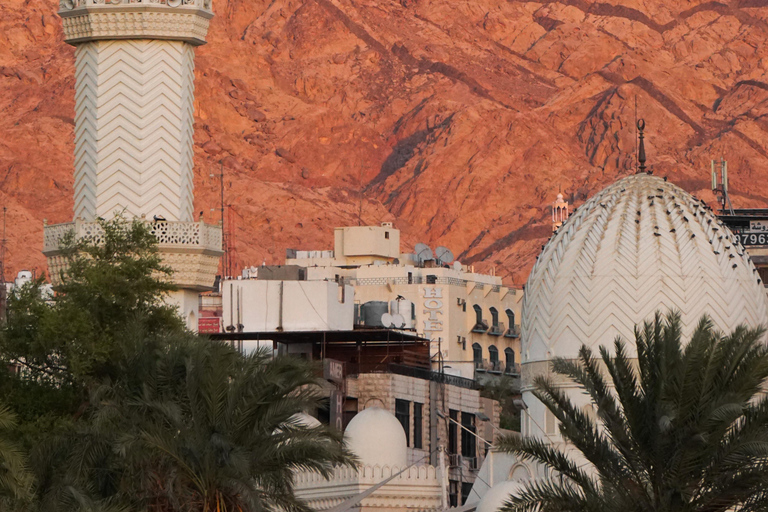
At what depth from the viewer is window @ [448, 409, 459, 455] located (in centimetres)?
4492

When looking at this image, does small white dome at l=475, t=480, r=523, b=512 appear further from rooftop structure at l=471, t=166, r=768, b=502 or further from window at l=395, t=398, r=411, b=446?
window at l=395, t=398, r=411, b=446

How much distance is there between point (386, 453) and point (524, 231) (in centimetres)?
8077

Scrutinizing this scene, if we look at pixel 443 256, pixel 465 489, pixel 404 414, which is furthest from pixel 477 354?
pixel 404 414

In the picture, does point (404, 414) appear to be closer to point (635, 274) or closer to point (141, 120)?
point (141, 120)

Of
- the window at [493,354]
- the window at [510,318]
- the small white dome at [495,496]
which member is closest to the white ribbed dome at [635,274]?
the small white dome at [495,496]

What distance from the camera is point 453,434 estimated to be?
4541 centimetres

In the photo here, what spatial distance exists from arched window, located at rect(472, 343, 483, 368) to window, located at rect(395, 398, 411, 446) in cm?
3471

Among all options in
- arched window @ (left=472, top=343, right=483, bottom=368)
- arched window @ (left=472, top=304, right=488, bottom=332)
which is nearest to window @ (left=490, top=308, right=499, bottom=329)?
arched window @ (left=472, top=304, right=488, bottom=332)

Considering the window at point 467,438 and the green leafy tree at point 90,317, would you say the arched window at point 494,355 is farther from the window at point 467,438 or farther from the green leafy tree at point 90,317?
the green leafy tree at point 90,317

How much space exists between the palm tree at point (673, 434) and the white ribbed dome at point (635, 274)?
841cm

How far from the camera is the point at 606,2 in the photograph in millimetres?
135250

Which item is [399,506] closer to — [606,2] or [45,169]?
[45,169]

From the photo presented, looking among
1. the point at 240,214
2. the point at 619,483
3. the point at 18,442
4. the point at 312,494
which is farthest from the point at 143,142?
the point at 240,214

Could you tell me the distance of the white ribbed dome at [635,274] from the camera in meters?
30.9
